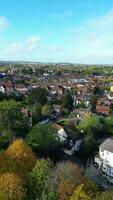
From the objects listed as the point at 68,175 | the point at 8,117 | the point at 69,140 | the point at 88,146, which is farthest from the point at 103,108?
the point at 68,175

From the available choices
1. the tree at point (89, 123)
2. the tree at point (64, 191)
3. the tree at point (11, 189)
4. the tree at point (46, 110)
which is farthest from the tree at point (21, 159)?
the tree at point (46, 110)

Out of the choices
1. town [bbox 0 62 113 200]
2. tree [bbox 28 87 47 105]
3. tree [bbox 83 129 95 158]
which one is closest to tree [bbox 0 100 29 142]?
town [bbox 0 62 113 200]

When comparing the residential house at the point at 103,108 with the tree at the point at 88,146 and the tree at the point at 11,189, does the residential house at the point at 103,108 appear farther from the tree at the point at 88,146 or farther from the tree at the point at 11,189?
the tree at the point at 11,189

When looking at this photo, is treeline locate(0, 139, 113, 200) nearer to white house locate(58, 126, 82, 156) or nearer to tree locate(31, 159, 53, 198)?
tree locate(31, 159, 53, 198)

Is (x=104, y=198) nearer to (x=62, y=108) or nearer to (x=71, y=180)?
(x=71, y=180)

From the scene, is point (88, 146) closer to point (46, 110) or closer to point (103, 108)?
point (46, 110)

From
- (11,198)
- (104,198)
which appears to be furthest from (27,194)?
(104,198)
